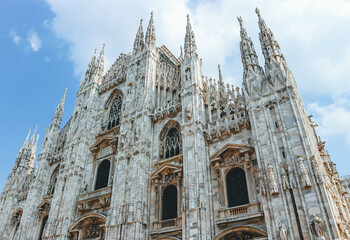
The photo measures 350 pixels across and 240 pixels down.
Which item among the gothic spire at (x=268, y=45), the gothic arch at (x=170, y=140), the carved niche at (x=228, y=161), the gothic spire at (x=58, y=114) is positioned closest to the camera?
the carved niche at (x=228, y=161)

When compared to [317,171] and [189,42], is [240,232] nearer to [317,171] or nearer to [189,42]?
[317,171]

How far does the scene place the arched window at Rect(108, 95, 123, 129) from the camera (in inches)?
1030

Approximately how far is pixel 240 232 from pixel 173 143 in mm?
8102

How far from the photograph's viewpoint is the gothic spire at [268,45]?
60.4ft

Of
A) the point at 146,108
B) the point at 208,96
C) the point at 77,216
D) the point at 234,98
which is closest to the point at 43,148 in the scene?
the point at 77,216

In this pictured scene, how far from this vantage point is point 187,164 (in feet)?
57.7

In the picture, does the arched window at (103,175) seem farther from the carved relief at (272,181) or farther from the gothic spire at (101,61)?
the carved relief at (272,181)

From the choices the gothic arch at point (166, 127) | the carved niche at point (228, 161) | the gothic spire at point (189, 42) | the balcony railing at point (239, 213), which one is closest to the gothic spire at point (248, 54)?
the gothic spire at point (189, 42)

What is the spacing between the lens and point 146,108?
22.5 meters

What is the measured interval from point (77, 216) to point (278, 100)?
16.8 meters

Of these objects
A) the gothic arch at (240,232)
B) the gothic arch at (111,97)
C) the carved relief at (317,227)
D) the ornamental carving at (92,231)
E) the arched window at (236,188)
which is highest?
the gothic arch at (111,97)

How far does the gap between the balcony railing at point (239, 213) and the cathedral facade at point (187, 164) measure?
0.05m

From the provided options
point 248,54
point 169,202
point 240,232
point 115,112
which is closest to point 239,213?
point 240,232

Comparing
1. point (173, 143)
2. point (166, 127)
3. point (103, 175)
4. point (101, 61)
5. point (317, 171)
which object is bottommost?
point (317, 171)
